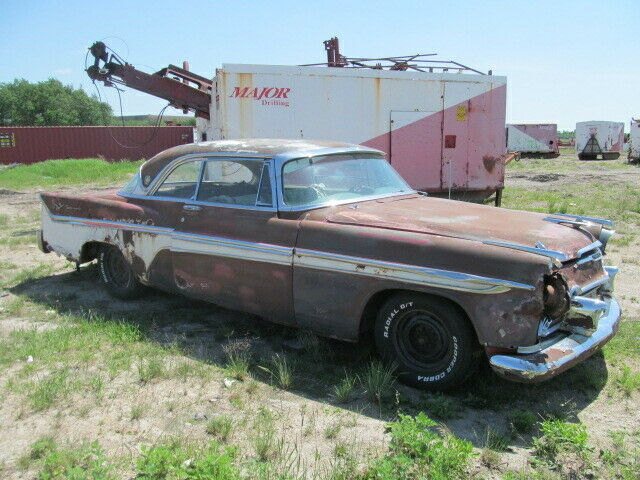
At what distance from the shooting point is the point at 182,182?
4977 millimetres

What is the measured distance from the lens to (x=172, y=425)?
10.7 ft

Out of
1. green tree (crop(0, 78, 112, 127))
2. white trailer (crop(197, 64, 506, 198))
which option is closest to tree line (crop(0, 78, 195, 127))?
green tree (crop(0, 78, 112, 127))

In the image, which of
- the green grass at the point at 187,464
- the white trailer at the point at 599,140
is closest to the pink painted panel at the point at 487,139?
the green grass at the point at 187,464

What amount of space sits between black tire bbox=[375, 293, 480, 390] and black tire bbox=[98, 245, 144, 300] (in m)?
2.79

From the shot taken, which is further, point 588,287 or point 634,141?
point 634,141

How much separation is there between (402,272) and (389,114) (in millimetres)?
7423

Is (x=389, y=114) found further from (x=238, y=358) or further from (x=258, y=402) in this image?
(x=258, y=402)

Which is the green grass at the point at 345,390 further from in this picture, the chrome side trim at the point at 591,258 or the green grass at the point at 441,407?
Result: the chrome side trim at the point at 591,258

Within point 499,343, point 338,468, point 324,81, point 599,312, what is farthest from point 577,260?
point 324,81

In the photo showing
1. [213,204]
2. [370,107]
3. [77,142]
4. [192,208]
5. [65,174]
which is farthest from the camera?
[77,142]

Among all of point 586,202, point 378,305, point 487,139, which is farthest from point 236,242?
point 586,202

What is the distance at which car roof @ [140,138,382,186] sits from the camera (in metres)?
4.55

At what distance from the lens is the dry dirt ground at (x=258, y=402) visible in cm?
301

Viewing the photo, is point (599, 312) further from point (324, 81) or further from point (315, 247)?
point (324, 81)
